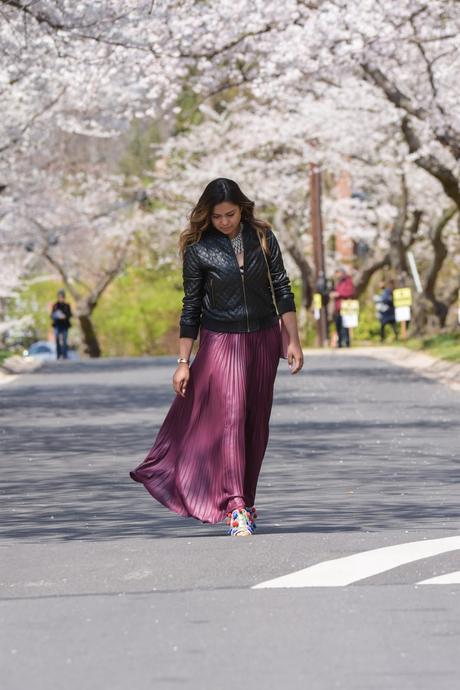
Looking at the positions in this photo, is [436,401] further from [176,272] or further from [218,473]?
[176,272]

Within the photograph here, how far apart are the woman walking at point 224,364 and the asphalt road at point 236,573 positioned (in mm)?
291

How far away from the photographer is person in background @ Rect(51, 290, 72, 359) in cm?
4728

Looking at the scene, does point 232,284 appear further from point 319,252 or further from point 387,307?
point 319,252

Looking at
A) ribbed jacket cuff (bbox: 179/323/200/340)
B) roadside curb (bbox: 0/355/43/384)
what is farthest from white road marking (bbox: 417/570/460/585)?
roadside curb (bbox: 0/355/43/384)

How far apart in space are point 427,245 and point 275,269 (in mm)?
56506

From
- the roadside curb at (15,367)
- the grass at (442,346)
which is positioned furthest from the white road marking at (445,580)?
the roadside curb at (15,367)

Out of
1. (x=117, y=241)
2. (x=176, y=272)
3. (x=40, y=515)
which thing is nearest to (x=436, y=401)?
(x=40, y=515)

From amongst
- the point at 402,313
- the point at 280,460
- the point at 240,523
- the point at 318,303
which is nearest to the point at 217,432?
the point at 240,523

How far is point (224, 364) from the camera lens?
1002 centimetres

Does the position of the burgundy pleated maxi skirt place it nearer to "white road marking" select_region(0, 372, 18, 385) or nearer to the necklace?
the necklace

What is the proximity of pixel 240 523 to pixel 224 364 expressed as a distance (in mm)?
838

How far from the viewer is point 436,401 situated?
22.9m

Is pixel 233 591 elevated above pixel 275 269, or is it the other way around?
pixel 275 269

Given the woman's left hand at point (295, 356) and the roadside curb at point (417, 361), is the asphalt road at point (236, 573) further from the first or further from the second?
the roadside curb at point (417, 361)
